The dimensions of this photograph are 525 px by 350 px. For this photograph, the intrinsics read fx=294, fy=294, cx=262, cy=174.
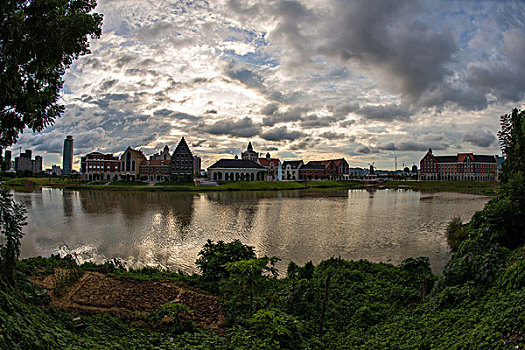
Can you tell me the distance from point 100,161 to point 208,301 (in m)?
98.7

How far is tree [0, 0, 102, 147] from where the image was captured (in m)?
6.09

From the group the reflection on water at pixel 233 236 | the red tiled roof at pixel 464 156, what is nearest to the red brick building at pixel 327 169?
the red tiled roof at pixel 464 156

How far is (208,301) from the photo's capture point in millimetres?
8766

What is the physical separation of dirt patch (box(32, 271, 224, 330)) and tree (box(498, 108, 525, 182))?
10.6 meters

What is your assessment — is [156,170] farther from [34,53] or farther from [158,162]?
[34,53]

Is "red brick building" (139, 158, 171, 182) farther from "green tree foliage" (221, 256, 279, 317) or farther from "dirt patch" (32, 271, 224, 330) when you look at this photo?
"green tree foliage" (221, 256, 279, 317)

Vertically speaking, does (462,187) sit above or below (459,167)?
below

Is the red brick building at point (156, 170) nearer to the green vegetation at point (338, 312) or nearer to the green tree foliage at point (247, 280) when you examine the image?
the green vegetation at point (338, 312)

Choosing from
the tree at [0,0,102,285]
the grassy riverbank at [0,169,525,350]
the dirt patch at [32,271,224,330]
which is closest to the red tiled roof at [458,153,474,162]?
the grassy riverbank at [0,169,525,350]

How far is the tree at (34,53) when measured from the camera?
20.0 ft

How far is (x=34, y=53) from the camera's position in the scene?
21.8 feet

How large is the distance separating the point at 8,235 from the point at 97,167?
99.3m

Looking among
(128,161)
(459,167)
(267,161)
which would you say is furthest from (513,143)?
(459,167)

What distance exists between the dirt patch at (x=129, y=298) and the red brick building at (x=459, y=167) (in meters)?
132
